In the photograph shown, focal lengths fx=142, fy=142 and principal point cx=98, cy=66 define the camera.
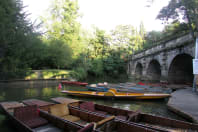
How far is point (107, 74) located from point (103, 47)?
18.7 ft

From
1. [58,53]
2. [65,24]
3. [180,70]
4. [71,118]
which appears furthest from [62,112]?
[65,24]

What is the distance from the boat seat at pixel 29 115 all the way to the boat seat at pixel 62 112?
0.41 m

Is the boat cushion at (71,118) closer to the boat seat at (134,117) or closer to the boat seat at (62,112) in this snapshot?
the boat seat at (62,112)

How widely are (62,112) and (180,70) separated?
12.4 meters

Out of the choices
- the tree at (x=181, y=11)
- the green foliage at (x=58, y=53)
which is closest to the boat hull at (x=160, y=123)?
the tree at (x=181, y=11)

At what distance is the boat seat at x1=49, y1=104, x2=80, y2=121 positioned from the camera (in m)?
4.54

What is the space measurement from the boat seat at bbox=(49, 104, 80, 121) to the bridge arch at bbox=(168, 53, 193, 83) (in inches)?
446

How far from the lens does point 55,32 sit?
82.8 feet

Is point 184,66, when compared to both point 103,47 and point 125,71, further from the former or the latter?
point 103,47

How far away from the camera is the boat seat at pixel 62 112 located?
14.9ft

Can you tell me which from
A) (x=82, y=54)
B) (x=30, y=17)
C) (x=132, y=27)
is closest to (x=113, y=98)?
(x=30, y=17)

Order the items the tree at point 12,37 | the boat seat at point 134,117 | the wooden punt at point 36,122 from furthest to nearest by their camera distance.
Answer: the tree at point 12,37 < the boat seat at point 134,117 < the wooden punt at point 36,122

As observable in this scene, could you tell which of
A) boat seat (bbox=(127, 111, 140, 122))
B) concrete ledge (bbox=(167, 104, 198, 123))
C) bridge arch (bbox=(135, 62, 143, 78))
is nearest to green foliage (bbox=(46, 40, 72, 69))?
bridge arch (bbox=(135, 62, 143, 78))

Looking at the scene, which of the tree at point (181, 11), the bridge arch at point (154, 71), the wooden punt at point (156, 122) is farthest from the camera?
the bridge arch at point (154, 71)
